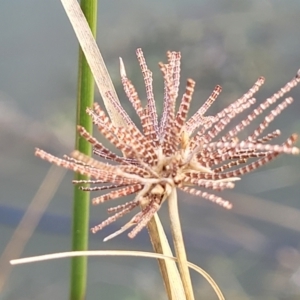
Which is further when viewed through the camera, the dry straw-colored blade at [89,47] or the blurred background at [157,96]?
the blurred background at [157,96]

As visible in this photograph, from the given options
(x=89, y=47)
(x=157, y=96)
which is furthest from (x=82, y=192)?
(x=157, y=96)

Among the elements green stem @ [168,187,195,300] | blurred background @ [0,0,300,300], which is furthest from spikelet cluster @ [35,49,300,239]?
blurred background @ [0,0,300,300]

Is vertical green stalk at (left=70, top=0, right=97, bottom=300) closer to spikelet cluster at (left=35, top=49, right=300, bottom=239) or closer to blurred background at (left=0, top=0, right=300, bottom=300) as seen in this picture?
spikelet cluster at (left=35, top=49, right=300, bottom=239)

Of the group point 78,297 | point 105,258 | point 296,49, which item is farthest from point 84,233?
point 296,49

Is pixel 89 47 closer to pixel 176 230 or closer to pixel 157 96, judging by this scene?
pixel 176 230

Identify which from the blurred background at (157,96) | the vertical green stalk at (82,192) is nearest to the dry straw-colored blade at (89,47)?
the vertical green stalk at (82,192)

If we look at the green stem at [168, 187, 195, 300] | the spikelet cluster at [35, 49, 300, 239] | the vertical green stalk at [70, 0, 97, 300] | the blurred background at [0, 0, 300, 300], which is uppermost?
the blurred background at [0, 0, 300, 300]

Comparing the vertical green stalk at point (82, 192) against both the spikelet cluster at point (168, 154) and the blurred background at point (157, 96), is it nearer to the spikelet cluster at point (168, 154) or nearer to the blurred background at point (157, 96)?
the spikelet cluster at point (168, 154)

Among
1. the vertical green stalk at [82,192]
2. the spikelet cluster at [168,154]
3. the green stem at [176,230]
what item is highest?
the vertical green stalk at [82,192]
